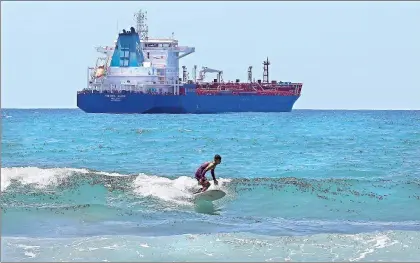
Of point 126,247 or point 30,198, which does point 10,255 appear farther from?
point 30,198

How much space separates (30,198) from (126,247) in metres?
5.80

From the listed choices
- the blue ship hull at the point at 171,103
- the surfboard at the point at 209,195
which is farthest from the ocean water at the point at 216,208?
the blue ship hull at the point at 171,103

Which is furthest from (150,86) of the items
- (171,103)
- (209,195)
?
(209,195)

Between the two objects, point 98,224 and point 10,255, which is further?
point 98,224

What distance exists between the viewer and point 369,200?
16312 mm

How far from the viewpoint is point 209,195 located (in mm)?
15664

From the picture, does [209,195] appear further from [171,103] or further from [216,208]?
[171,103]

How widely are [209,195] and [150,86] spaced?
2568 inches

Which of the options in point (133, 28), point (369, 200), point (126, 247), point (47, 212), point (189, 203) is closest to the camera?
point (126, 247)

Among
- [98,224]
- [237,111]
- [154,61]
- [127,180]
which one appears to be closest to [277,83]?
[237,111]

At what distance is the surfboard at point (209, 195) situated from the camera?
15402 mm

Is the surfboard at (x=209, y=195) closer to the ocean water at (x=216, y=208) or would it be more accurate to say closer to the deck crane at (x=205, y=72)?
the ocean water at (x=216, y=208)

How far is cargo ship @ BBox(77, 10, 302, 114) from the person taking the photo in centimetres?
7781

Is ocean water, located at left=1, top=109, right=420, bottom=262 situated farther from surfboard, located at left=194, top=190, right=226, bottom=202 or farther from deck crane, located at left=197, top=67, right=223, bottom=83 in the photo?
deck crane, located at left=197, top=67, right=223, bottom=83
